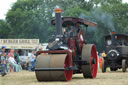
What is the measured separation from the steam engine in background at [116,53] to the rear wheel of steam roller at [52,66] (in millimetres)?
7694

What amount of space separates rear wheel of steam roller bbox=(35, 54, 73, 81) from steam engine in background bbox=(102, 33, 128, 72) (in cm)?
769

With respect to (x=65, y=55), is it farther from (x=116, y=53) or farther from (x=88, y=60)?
(x=116, y=53)

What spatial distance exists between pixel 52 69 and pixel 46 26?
47154 mm

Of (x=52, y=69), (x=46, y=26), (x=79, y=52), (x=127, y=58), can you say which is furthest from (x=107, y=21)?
(x=46, y=26)

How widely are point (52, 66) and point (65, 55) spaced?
50cm

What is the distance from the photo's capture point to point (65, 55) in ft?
40.2

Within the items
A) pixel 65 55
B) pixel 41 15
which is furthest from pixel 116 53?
pixel 41 15

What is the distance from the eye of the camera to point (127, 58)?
20156 millimetres

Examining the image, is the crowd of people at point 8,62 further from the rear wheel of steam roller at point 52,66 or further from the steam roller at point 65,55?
the rear wheel of steam roller at point 52,66

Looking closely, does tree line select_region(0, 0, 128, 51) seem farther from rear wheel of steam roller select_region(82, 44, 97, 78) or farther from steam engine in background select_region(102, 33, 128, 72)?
rear wheel of steam roller select_region(82, 44, 97, 78)

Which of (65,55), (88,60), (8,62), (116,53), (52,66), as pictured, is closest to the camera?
(52,66)

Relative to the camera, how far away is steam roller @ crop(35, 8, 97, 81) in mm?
12164

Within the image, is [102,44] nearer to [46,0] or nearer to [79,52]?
[46,0]

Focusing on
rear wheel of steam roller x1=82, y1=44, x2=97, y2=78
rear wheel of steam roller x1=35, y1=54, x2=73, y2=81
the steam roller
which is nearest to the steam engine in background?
the steam roller
